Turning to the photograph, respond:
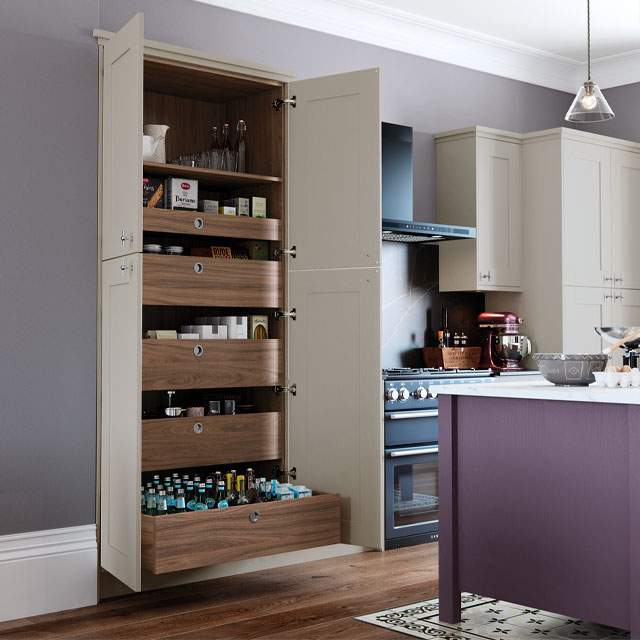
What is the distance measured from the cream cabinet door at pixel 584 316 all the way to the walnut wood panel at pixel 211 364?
6.29 ft

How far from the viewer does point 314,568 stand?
401cm

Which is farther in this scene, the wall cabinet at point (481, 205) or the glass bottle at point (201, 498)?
the wall cabinet at point (481, 205)

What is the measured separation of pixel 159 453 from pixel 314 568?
933 mm

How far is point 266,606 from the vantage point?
3.42 meters

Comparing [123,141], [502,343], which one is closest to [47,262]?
[123,141]

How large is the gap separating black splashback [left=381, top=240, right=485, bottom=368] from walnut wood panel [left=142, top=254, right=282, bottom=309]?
1.04 metres

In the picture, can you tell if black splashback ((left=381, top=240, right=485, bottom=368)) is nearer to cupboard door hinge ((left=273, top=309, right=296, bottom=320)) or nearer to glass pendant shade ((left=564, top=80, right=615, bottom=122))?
cupboard door hinge ((left=273, top=309, right=296, bottom=320))

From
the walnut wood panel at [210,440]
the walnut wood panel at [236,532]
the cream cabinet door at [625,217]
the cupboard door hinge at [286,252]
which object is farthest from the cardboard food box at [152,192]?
the cream cabinet door at [625,217]

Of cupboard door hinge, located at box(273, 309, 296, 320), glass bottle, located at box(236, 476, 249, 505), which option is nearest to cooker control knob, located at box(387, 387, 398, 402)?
cupboard door hinge, located at box(273, 309, 296, 320)

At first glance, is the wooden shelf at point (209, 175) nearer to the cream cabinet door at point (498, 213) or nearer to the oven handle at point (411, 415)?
the oven handle at point (411, 415)

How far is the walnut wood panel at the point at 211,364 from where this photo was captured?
357 centimetres

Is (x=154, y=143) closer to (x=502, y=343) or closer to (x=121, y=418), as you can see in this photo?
(x=121, y=418)

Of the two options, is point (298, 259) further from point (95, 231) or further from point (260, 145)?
point (95, 231)

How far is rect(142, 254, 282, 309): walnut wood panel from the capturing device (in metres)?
3.58
